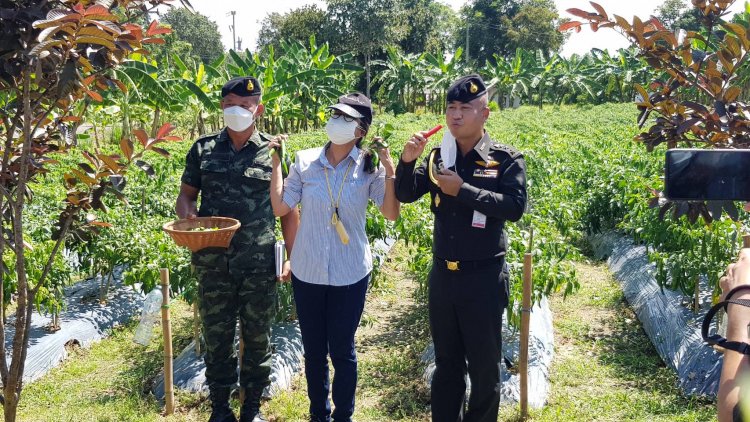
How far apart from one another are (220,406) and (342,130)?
1.65 meters

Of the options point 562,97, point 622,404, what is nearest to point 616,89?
point 562,97

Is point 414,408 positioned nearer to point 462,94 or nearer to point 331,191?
point 331,191

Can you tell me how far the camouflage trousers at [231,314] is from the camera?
3.70 meters

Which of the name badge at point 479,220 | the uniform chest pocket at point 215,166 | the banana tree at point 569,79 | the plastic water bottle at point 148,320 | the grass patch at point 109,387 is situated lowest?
the grass patch at point 109,387

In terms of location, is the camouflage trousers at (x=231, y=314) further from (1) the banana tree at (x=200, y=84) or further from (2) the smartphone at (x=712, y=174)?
(1) the banana tree at (x=200, y=84)

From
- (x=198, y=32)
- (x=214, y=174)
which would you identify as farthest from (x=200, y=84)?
(x=198, y=32)

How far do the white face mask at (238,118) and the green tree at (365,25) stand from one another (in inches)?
1168

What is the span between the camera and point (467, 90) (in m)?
3.15

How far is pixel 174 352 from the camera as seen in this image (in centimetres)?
510

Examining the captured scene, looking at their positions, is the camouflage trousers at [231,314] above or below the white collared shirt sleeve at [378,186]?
below

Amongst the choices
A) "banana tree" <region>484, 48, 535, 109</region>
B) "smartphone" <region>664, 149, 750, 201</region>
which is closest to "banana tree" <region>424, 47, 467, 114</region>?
"banana tree" <region>484, 48, 535, 109</region>

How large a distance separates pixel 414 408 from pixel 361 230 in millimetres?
A: 1300

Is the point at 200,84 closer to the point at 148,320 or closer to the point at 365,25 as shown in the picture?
the point at 148,320

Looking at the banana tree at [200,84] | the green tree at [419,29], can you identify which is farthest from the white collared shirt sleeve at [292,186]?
the green tree at [419,29]
